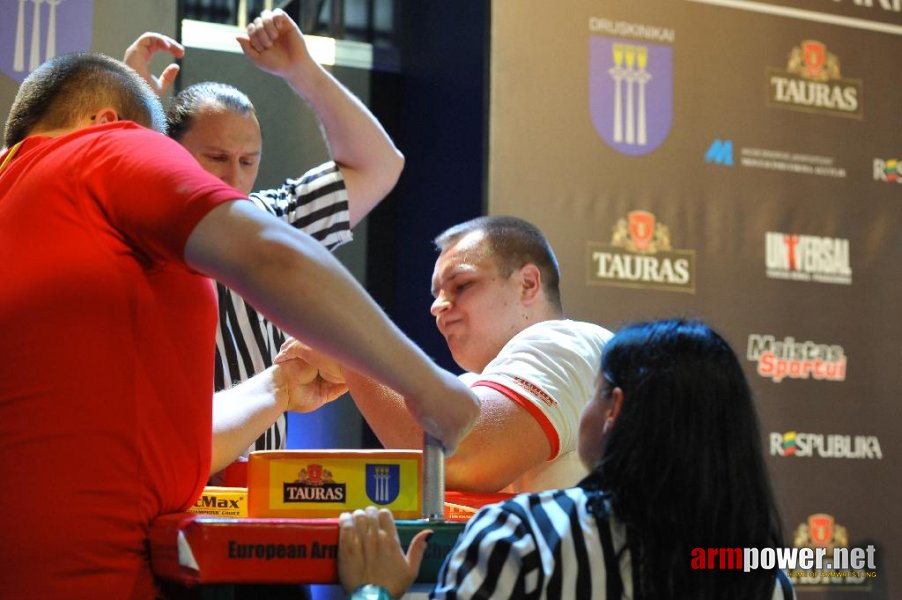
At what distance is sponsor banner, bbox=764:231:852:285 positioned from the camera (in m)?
4.16

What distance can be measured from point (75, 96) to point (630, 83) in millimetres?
2863

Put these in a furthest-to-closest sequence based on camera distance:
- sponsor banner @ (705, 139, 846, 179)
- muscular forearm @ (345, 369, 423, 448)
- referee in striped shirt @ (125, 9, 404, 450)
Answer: sponsor banner @ (705, 139, 846, 179)
referee in striped shirt @ (125, 9, 404, 450)
muscular forearm @ (345, 369, 423, 448)

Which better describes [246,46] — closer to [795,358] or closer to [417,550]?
[417,550]

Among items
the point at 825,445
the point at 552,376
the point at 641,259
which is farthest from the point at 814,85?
the point at 552,376

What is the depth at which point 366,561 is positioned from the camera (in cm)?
116

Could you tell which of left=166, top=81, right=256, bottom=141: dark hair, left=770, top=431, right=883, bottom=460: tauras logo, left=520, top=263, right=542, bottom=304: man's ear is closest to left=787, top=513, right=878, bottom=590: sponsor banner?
left=770, top=431, right=883, bottom=460: tauras logo

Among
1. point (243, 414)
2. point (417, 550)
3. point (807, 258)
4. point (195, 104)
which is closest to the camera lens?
point (417, 550)

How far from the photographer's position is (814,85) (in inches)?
169

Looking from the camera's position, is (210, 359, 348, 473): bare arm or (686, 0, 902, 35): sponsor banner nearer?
(210, 359, 348, 473): bare arm

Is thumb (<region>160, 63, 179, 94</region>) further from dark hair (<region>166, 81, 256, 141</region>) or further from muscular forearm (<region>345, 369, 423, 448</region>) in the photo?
muscular forearm (<region>345, 369, 423, 448</region>)

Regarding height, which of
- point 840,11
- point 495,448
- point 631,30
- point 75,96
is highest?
point 840,11

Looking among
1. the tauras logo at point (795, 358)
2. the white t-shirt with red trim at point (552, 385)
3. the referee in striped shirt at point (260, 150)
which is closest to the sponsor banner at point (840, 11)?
the tauras logo at point (795, 358)

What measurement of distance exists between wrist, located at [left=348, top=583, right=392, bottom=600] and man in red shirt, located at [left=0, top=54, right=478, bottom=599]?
18 centimetres

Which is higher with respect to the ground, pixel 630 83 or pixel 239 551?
pixel 630 83
